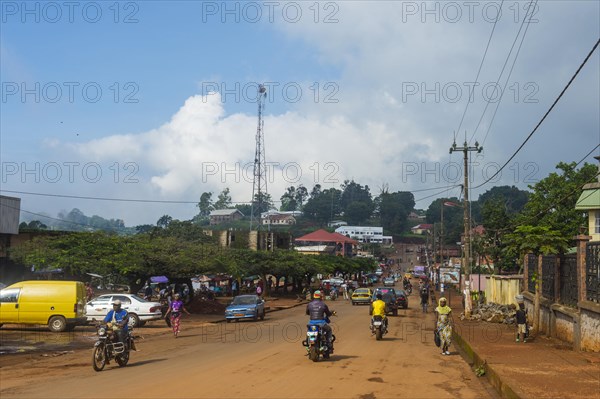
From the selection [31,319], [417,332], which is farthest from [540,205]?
[31,319]

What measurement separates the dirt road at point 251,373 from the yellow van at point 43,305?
4.29 meters

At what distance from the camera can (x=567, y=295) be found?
20.7 m

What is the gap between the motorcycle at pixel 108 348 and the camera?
14.2 meters

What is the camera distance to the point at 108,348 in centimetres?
1470

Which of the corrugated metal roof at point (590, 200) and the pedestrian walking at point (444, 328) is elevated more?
the corrugated metal roof at point (590, 200)

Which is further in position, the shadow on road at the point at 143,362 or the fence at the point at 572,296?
the fence at the point at 572,296

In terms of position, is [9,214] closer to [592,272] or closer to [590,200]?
[590,200]

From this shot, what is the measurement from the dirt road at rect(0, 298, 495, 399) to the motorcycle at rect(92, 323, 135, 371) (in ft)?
0.75

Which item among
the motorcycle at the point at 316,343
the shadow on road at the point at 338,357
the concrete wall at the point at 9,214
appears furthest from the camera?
the concrete wall at the point at 9,214

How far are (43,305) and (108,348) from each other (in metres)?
11.7

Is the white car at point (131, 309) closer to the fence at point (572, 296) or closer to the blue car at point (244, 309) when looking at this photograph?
the blue car at point (244, 309)

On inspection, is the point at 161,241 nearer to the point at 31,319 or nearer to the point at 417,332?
the point at 31,319

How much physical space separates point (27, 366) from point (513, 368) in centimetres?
1136

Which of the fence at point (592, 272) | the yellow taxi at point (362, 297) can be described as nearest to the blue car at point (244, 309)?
the yellow taxi at point (362, 297)
